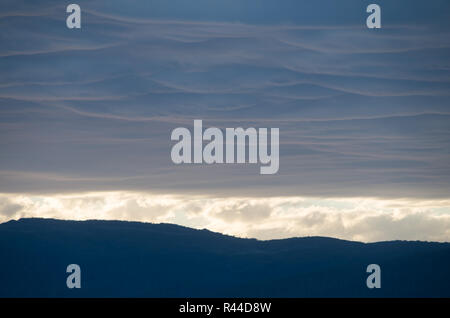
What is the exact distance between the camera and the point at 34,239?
303 feet

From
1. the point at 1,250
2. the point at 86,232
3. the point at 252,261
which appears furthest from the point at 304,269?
the point at 1,250

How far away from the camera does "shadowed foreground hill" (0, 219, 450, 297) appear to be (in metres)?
70.8

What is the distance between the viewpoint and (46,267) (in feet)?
292

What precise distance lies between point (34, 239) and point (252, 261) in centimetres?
3219

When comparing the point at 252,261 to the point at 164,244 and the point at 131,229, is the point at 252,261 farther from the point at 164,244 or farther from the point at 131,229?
the point at 131,229

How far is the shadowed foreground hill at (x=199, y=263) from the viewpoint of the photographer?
7081cm

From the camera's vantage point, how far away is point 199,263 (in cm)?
8488
